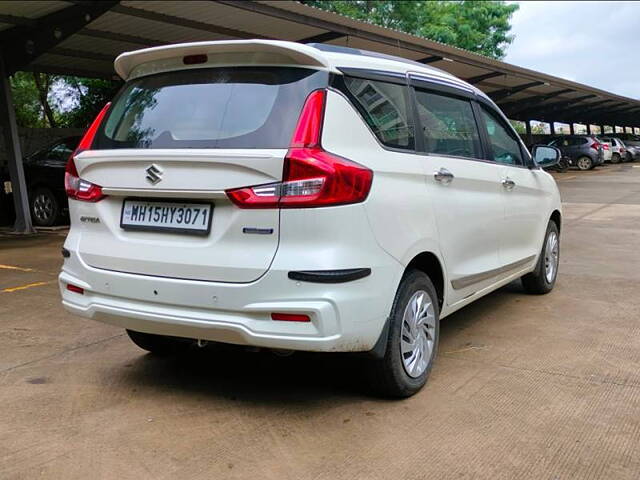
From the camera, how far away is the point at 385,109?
3.56 metres

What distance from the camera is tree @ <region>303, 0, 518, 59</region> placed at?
3234cm

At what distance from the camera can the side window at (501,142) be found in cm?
488

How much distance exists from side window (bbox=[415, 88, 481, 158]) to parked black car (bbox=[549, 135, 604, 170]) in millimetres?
25813

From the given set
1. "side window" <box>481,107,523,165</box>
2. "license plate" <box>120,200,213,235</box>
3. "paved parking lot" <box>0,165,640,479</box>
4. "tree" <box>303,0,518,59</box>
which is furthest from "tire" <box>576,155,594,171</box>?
"license plate" <box>120,200,213,235</box>

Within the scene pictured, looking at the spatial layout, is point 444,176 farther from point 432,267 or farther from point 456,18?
point 456,18

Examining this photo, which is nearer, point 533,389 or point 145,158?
point 145,158

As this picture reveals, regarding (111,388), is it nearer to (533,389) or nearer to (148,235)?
(148,235)

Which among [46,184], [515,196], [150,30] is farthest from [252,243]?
[46,184]

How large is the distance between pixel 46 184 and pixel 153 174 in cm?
977

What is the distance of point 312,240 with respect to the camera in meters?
2.95

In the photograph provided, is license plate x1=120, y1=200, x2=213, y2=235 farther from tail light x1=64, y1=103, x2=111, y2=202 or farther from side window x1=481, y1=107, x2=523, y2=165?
side window x1=481, y1=107, x2=523, y2=165

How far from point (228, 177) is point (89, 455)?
144 cm

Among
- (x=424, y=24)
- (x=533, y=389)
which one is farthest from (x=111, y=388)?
(x=424, y=24)

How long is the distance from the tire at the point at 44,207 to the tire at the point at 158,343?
873 centimetres
